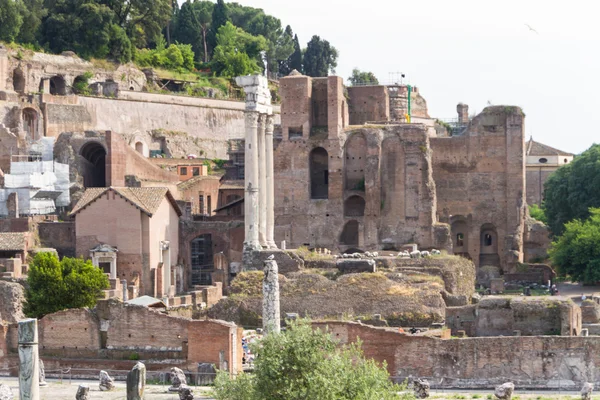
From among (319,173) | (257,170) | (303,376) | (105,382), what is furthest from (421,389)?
(319,173)

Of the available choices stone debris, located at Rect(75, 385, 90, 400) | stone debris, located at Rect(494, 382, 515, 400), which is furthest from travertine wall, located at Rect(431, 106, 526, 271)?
stone debris, located at Rect(75, 385, 90, 400)

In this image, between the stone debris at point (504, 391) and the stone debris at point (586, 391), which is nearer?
the stone debris at point (586, 391)

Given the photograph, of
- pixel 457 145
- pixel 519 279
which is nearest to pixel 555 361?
pixel 519 279

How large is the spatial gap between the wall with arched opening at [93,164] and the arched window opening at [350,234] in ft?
38.7

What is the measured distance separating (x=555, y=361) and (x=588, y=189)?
30620 mm

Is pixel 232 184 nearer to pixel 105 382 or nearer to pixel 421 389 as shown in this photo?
pixel 105 382

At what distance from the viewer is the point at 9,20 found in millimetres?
86625

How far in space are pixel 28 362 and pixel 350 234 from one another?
39985 millimetres

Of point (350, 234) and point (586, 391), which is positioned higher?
point (350, 234)

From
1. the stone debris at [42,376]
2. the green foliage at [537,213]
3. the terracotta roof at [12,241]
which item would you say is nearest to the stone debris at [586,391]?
the stone debris at [42,376]

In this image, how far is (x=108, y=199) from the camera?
213 ft

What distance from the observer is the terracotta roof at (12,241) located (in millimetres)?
63875

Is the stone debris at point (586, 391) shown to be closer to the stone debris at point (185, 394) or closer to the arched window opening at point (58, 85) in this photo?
the stone debris at point (185, 394)

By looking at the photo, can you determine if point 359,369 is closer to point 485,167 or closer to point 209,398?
point 209,398
